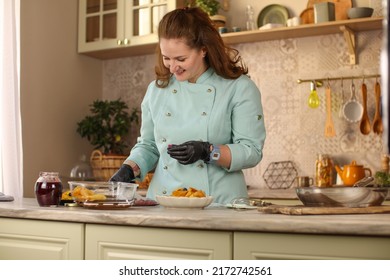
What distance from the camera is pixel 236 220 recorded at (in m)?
1.26

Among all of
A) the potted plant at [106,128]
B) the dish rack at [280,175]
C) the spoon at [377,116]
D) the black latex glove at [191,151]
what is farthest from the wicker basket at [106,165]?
the black latex glove at [191,151]

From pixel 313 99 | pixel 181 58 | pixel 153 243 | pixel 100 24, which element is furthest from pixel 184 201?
pixel 100 24

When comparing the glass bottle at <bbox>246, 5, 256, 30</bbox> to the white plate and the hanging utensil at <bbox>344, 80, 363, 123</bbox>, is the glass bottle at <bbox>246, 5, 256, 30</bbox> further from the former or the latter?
the white plate

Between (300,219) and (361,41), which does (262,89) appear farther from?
(300,219)

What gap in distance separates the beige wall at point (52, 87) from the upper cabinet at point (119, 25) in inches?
3.1

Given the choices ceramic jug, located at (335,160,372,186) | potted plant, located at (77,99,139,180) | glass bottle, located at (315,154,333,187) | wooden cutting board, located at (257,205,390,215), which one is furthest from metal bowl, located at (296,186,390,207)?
potted plant, located at (77,99,139,180)

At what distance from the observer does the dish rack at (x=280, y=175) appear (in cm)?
339

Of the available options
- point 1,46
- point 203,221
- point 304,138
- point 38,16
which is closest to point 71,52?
point 38,16

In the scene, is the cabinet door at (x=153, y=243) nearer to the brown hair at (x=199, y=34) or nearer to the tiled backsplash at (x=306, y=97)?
the brown hair at (x=199, y=34)

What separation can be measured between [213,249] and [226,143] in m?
0.79

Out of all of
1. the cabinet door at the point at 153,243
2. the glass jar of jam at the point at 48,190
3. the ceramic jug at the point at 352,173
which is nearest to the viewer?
the cabinet door at the point at 153,243

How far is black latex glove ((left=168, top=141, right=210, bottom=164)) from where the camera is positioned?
1816 mm

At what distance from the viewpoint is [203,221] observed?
129 centimetres

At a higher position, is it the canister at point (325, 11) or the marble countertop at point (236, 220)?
the canister at point (325, 11)
